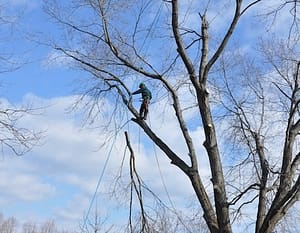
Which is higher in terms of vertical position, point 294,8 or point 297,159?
point 294,8

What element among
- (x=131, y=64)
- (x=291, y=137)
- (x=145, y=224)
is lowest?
(x=145, y=224)

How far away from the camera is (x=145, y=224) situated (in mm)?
10180

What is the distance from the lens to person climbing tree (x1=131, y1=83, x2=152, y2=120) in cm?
1074

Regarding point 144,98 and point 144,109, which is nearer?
point 144,98

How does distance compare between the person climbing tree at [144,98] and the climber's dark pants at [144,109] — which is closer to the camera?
the person climbing tree at [144,98]

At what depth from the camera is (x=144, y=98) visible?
426 inches

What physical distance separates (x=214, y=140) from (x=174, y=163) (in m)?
0.94

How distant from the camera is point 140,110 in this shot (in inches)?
435

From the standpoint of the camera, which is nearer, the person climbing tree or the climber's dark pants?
the person climbing tree

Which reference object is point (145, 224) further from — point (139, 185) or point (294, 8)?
point (294, 8)

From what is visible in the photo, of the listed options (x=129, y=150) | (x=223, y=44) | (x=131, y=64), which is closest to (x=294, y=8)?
(x=223, y=44)

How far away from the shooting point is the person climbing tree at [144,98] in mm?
10742

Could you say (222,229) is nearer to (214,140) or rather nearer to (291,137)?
(214,140)

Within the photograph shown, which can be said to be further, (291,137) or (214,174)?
(291,137)
